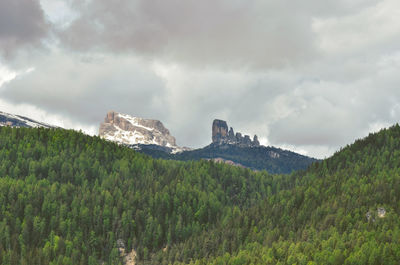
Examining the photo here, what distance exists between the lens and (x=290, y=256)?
643ft

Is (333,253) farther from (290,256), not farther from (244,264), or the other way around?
(244,264)

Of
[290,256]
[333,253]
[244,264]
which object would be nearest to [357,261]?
[333,253]

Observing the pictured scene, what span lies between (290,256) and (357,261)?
30.2 meters

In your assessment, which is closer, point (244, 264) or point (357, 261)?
point (357, 261)

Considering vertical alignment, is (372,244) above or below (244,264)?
above

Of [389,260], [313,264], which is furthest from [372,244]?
[313,264]

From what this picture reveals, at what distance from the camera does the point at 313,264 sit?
7224 inches

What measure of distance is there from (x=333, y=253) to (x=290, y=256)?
1987cm

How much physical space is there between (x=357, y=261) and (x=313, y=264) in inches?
770

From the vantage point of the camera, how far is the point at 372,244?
646 feet

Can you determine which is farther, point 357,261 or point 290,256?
point 290,256

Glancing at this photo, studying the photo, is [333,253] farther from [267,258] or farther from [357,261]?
[267,258]

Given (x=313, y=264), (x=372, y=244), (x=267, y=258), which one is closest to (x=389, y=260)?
(x=372, y=244)

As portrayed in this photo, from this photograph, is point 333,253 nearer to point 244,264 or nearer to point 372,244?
point 372,244
